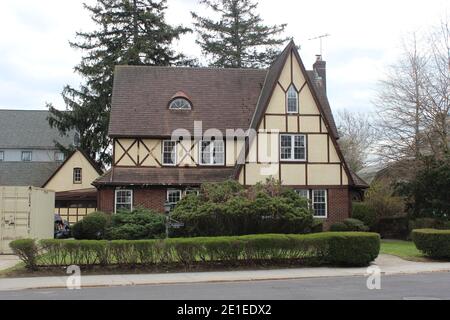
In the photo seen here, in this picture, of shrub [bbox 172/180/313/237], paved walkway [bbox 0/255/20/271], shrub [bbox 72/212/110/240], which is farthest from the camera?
shrub [bbox 72/212/110/240]

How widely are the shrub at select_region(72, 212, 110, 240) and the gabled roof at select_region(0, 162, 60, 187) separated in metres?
30.9

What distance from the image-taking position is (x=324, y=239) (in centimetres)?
1981

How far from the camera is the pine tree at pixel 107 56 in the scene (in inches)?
1916

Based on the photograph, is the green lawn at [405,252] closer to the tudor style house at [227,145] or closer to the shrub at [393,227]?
the shrub at [393,227]

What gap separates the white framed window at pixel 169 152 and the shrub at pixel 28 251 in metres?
16.5

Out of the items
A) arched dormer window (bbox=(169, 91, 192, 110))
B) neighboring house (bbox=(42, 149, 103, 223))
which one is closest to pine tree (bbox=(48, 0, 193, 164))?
neighboring house (bbox=(42, 149, 103, 223))

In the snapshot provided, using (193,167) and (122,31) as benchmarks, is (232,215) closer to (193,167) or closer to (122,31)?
(193,167)

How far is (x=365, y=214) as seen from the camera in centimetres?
3456

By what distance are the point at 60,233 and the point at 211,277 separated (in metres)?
21.8

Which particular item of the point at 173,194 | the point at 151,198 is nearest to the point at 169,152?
the point at 173,194

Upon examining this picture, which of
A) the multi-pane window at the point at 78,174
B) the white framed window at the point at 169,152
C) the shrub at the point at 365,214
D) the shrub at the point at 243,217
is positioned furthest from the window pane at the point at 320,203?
the multi-pane window at the point at 78,174

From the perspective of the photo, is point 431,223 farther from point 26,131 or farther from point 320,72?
point 26,131

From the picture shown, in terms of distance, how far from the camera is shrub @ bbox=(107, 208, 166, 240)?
26.1 meters

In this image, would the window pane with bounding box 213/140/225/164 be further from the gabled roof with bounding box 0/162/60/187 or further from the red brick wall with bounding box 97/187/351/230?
the gabled roof with bounding box 0/162/60/187
